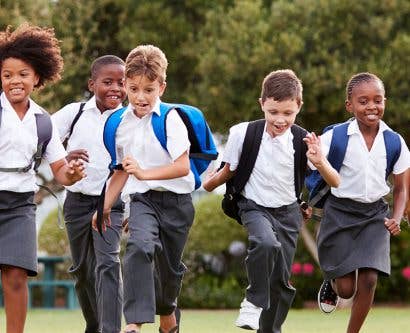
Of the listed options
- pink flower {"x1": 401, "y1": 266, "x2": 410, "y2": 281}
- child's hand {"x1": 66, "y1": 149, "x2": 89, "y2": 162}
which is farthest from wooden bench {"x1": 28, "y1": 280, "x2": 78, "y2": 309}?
child's hand {"x1": 66, "y1": 149, "x2": 89, "y2": 162}

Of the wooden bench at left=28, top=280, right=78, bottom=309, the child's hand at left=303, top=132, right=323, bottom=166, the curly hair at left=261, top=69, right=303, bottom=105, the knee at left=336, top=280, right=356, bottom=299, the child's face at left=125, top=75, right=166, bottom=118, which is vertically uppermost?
the curly hair at left=261, top=69, right=303, bottom=105

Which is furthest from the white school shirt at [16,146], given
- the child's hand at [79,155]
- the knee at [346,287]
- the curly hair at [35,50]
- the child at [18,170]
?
the knee at [346,287]

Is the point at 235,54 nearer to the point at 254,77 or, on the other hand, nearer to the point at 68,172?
the point at 254,77

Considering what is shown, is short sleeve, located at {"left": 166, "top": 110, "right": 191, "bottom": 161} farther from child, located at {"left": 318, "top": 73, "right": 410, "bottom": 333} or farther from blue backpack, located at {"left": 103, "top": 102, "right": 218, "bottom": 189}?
child, located at {"left": 318, "top": 73, "right": 410, "bottom": 333}

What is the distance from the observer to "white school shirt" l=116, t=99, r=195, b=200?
8508 millimetres

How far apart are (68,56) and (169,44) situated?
7.02ft

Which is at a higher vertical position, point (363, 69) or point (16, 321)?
point (363, 69)

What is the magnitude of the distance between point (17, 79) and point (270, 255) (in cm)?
197

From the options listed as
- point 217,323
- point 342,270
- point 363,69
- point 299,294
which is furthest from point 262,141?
point 299,294

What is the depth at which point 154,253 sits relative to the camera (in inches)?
334

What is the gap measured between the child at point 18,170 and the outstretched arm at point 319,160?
1477 millimetres

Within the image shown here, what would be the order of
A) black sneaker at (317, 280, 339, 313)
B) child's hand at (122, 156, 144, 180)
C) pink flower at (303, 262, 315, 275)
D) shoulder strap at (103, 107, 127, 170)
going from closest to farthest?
child's hand at (122, 156, 144, 180)
shoulder strap at (103, 107, 127, 170)
black sneaker at (317, 280, 339, 313)
pink flower at (303, 262, 315, 275)

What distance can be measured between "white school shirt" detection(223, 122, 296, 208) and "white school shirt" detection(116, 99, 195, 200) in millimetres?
544

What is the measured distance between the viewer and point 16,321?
27.0 feet
